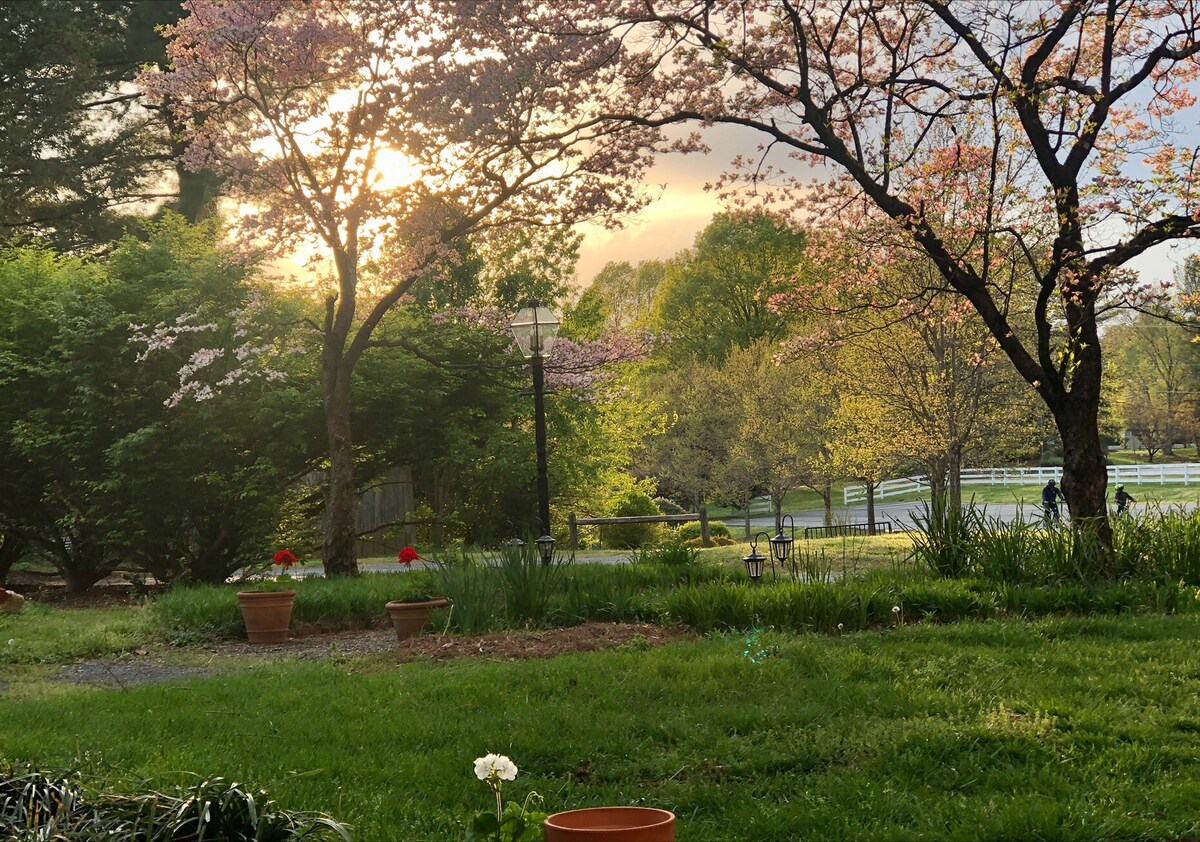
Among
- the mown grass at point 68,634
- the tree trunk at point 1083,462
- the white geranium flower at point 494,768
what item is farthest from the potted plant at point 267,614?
the white geranium flower at point 494,768

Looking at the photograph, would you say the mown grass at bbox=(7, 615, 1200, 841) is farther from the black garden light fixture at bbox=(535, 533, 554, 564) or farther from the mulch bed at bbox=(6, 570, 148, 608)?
A: the mulch bed at bbox=(6, 570, 148, 608)

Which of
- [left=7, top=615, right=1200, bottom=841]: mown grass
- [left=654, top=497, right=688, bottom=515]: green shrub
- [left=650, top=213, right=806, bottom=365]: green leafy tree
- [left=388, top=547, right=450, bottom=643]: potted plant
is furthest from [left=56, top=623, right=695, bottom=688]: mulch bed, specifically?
[left=650, top=213, right=806, bottom=365]: green leafy tree

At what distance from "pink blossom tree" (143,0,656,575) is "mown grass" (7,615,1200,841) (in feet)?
27.2

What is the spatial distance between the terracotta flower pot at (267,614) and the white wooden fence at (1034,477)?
26.8 meters

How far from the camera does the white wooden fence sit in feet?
123

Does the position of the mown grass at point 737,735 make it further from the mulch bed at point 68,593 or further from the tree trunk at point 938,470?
the tree trunk at point 938,470

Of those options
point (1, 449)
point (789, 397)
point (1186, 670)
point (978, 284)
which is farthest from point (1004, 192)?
point (789, 397)

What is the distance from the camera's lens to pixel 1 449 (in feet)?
52.3

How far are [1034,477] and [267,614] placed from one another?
36215mm

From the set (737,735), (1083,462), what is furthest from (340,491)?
(737,735)

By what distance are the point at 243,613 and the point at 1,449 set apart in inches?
308

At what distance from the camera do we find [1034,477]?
40.8 m

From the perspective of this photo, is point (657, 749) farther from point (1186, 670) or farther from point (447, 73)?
point (447, 73)

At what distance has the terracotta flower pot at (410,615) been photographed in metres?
9.03
